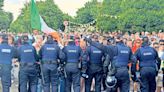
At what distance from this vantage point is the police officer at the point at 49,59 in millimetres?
13398

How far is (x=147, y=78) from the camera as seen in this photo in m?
13.3

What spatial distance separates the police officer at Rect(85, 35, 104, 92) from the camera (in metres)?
13.7

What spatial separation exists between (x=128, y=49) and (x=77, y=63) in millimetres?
1484

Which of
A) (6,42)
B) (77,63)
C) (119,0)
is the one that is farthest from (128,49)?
(119,0)

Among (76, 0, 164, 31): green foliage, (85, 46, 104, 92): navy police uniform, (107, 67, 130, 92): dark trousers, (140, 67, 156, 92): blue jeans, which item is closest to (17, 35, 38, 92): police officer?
(85, 46, 104, 92): navy police uniform

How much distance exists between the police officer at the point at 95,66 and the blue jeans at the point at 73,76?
40 centimetres

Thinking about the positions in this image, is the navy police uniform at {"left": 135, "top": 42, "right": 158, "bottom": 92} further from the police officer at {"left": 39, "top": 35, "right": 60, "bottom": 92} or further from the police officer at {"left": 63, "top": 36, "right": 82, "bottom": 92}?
the police officer at {"left": 39, "top": 35, "right": 60, "bottom": 92}

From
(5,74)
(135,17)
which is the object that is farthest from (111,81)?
(135,17)

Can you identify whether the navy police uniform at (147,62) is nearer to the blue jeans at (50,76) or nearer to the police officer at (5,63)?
A: the blue jeans at (50,76)

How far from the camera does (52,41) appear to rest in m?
13.4

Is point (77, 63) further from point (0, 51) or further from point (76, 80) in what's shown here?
point (0, 51)

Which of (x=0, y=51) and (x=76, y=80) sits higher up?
(x=0, y=51)

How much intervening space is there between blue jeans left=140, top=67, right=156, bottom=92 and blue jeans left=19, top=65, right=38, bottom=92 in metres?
2.90

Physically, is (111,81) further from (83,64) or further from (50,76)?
(50,76)
